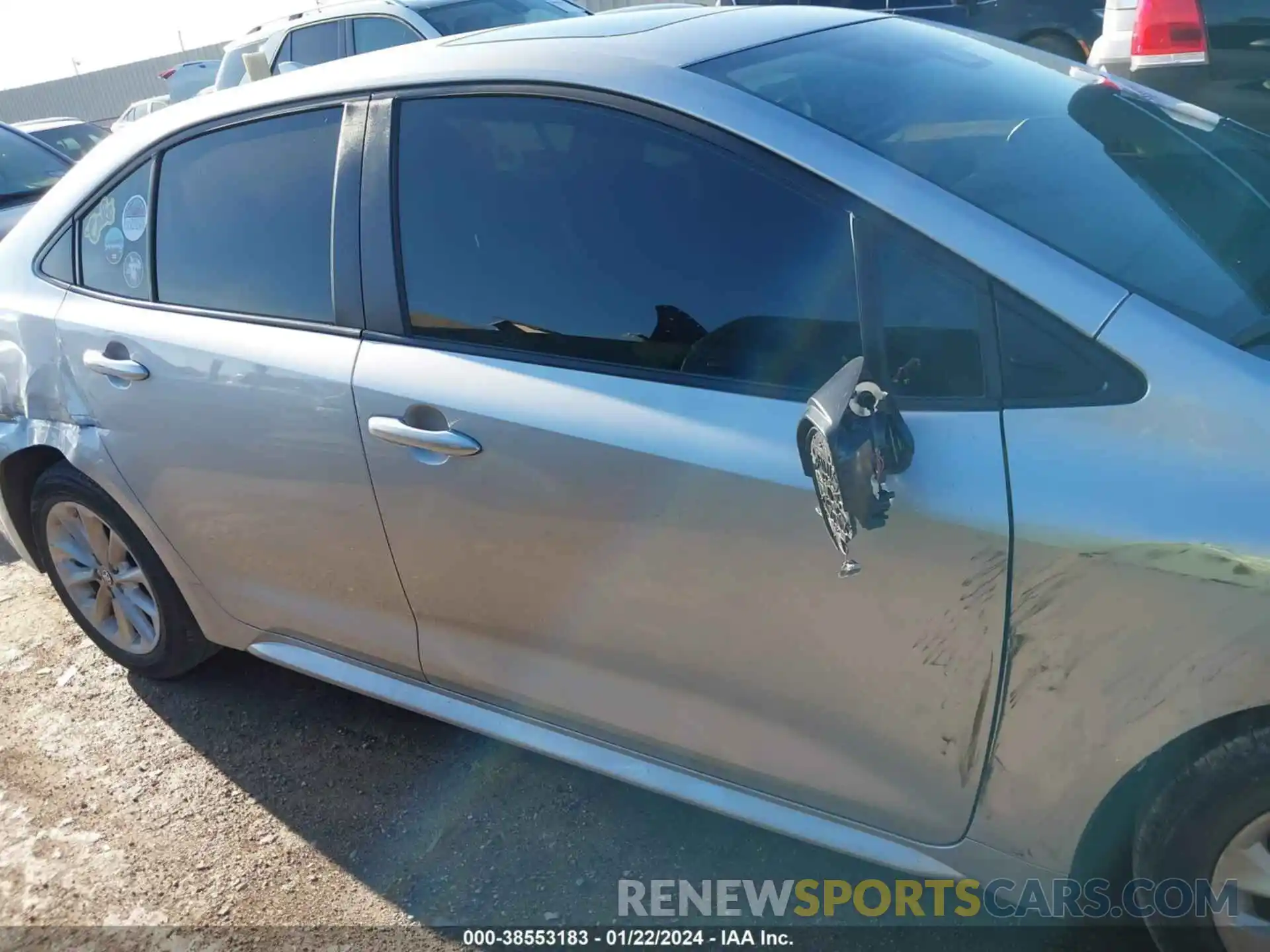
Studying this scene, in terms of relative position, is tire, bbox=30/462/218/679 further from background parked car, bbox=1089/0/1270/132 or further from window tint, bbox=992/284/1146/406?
background parked car, bbox=1089/0/1270/132

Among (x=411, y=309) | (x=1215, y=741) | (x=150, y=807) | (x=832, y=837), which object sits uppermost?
(x=411, y=309)

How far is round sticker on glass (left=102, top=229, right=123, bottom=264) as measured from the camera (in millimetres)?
2939

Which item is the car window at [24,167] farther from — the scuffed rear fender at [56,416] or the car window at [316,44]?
the scuffed rear fender at [56,416]

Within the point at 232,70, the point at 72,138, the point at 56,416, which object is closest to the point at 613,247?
the point at 56,416

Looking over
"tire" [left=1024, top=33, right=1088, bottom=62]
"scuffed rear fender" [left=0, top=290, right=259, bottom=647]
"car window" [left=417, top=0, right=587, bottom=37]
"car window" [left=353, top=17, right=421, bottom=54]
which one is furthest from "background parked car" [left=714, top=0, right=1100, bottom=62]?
"scuffed rear fender" [left=0, top=290, right=259, bottom=647]

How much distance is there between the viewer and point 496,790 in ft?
8.94

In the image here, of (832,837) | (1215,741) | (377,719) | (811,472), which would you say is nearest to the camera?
(1215,741)

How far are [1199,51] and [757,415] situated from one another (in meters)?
3.61

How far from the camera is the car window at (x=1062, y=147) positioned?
1.77 m

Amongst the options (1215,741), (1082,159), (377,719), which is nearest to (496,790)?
(377,719)

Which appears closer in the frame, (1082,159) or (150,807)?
(1082,159)

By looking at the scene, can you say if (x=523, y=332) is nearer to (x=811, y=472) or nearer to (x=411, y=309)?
(x=411, y=309)

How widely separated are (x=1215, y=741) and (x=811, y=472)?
2.33 feet

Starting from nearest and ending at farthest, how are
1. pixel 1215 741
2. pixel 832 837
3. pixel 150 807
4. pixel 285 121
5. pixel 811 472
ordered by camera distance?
1. pixel 1215 741
2. pixel 811 472
3. pixel 832 837
4. pixel 285 121
5. pixel 150 807
